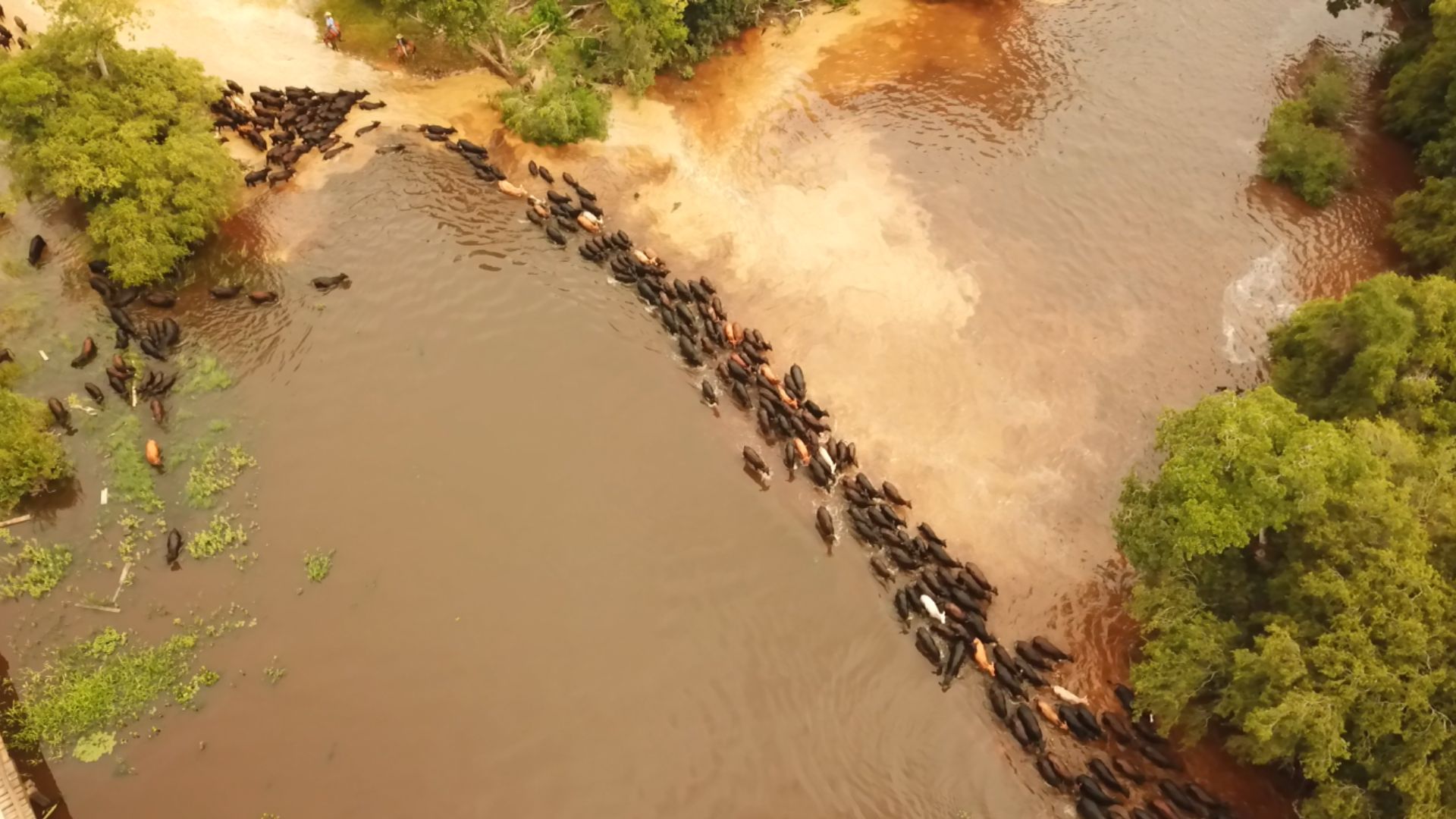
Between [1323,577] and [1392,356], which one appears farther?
[1392,356]

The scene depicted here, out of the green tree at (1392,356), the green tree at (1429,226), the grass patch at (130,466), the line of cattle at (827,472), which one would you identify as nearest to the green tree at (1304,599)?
the green tree at (1392,356)

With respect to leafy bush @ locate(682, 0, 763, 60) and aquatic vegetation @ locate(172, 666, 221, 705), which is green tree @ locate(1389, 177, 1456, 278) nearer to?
leafy bush @ locate(682, 0, 763, 60)

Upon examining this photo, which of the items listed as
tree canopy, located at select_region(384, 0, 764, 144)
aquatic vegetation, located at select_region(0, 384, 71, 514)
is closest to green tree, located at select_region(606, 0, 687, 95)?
tree canopy, located at select_region(384, 0, 764, 144)

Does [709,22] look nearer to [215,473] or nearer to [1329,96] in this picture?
[1329,96]

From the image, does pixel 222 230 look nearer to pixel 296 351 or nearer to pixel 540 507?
pixel 296 351

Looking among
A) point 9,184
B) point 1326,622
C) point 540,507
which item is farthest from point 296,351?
point 1326,622

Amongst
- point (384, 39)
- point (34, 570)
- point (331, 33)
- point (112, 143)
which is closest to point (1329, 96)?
point (384, 39)

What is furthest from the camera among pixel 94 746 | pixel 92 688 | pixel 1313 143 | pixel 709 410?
pixel 1313 143
